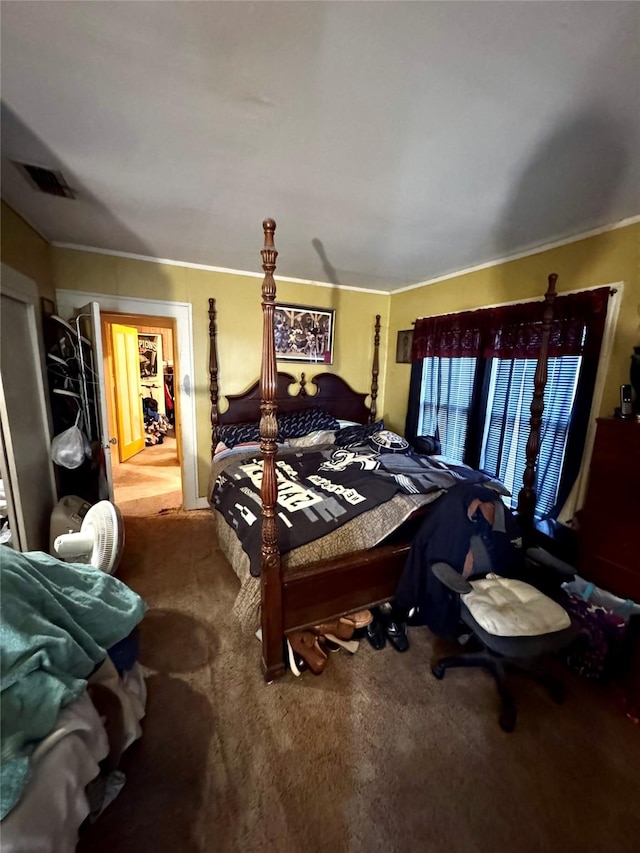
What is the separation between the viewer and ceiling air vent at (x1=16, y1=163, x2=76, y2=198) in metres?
1.59

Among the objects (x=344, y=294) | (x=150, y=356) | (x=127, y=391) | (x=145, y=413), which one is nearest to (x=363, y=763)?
(x=344, y=294)

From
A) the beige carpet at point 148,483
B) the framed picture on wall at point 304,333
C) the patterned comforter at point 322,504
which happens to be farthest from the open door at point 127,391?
the patterned comforter at point 322,504

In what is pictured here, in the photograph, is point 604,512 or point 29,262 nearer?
point 604,512

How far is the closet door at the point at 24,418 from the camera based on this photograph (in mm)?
1705

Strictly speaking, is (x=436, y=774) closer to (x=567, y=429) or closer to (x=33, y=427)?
(x=567, y=429)

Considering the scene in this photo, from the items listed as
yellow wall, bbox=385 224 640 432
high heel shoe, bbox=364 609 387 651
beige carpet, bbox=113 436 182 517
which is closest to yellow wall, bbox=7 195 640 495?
yellow wall, bbox=385 224 640 432

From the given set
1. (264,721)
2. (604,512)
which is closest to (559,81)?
(604,512)

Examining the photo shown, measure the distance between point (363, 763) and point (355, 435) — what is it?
Result: 234cm

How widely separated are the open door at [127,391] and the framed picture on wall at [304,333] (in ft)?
9.44

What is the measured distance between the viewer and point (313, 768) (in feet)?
4.09

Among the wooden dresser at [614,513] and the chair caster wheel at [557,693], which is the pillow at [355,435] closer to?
the wooden dresser at [614,513]

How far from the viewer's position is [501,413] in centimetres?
271

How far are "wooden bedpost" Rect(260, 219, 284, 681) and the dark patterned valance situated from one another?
2.00 m

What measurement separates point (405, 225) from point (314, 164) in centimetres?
85
